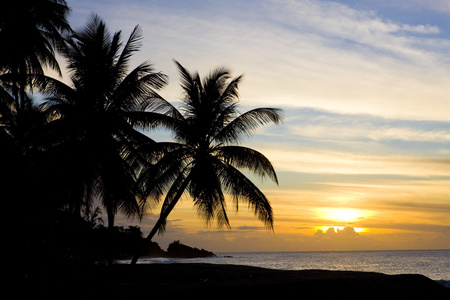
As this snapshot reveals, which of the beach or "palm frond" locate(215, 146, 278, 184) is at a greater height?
"palm frond" locate(215, 146, 278, 184)

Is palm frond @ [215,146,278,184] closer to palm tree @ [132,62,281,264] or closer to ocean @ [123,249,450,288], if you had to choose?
palm tree @ [132,62,281,264]

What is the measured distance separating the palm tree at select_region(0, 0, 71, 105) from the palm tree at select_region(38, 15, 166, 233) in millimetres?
2115

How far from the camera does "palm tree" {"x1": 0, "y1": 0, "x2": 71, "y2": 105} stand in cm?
2009

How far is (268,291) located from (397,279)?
540cm

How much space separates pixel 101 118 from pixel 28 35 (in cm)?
616

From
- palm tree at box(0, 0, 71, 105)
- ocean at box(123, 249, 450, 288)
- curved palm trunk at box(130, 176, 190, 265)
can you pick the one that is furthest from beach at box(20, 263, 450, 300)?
ocean at box(123, 249, 450, 288)

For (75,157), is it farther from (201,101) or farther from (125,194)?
(201,101)

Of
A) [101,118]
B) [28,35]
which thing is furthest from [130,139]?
[28,35]

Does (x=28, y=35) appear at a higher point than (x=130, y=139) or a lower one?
higher

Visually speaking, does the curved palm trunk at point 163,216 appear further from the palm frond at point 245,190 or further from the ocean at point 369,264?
the ocean at point 369,264

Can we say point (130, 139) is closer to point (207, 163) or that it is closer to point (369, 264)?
point (207, 163)

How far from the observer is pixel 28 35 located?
2044cm

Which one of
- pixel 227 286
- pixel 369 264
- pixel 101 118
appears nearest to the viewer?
pixel 227 286

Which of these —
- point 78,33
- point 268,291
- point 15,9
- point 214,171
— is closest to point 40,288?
point 268,291
